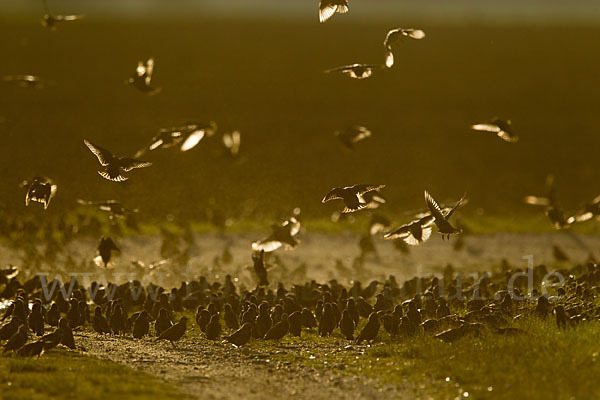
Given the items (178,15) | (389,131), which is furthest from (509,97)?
(178,15)

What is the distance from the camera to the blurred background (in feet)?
88.9

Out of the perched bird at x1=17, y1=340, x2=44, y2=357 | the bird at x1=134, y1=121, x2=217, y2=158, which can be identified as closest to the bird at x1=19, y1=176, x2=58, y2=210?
the bird at x1=134, y1=121, x2=217, y2=158

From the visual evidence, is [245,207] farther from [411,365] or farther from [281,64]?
[281,64]

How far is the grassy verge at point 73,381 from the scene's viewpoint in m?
7.87

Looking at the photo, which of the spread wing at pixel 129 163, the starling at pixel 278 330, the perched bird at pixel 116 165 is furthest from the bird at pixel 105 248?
the starling at pixel 278 330

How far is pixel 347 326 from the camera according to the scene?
10398mm

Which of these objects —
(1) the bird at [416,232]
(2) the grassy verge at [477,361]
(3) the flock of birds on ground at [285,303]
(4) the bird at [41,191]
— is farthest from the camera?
(4) the bird at [41,191]

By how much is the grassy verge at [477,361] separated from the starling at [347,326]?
0.17m

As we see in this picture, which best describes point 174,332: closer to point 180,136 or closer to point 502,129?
point 180,136

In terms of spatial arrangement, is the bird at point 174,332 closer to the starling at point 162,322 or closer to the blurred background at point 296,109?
the starling at point 162,322

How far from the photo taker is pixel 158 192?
82.3 ft

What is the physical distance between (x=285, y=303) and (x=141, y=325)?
2.03 m

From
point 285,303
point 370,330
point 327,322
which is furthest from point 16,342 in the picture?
point 370,330

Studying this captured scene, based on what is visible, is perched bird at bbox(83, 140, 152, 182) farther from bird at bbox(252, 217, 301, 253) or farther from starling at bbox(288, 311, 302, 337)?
starling at bbox(288, 311, 302, 337)
